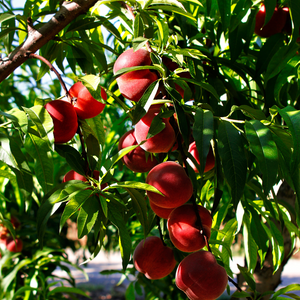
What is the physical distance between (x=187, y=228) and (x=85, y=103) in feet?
0.87

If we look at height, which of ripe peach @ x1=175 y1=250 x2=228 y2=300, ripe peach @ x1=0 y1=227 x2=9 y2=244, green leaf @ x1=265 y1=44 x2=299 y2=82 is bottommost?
ripe peach @ x1=0 y1=227 x2=9 y2=244

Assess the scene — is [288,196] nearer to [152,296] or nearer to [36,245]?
[152,296]

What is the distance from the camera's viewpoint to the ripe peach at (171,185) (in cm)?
45

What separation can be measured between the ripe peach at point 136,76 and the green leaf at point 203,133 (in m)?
0.13

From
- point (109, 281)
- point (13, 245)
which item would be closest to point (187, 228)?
point (13, 245)

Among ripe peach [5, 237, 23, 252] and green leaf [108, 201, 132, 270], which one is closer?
green leaf [108, 201, 132, 270]

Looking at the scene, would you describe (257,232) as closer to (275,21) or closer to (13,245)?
(275,21)

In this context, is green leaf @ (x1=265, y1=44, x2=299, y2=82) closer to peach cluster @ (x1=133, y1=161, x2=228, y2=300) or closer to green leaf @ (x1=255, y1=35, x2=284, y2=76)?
green leaf @ (x1=255, y1=35, x2=284, y2=76)

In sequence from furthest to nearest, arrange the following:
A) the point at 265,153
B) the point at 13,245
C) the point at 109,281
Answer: the point at 109,281 < the point at 13,245 < the point at 265,153

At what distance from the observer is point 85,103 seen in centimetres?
53

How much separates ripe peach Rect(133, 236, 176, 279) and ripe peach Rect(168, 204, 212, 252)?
106 millimetres

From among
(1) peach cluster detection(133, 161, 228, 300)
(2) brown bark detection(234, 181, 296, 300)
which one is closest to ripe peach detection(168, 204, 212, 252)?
(1) peach cluster detection(133, 161, 228, 300)

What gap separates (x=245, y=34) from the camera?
2.15 ft

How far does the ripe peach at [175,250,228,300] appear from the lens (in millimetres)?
448
